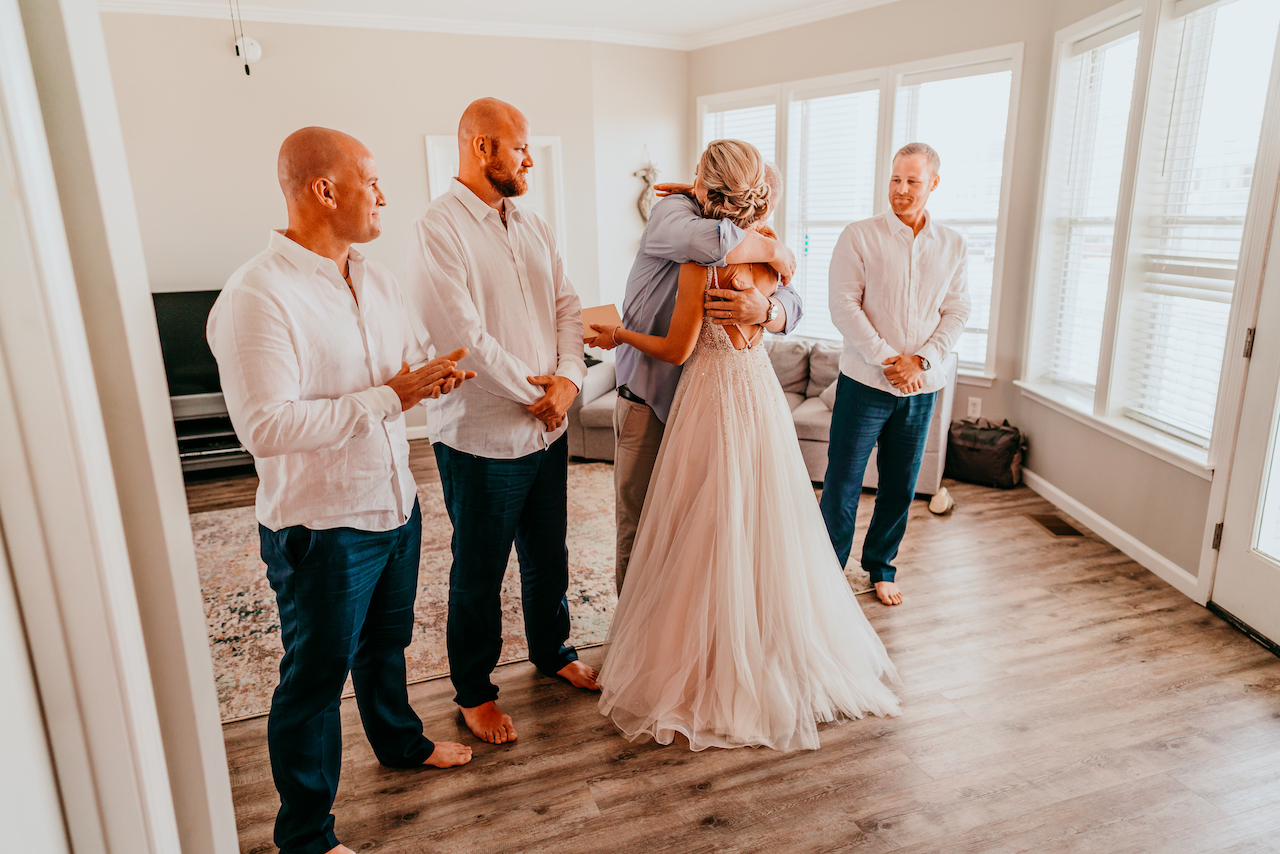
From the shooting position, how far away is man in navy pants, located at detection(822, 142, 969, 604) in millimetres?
2717

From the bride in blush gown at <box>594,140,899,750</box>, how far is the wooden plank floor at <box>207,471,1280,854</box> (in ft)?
0.31

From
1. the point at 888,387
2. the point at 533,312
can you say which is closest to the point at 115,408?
the point at 533,312

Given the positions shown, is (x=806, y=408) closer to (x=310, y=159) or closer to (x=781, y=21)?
(x=781, y=21)

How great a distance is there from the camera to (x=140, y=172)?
180 inches

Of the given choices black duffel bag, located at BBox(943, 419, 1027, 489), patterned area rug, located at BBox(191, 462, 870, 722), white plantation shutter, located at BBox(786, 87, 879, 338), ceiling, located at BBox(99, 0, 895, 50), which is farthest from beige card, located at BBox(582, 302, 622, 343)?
ceiling, located at BBox(99, 0, 895, 50)

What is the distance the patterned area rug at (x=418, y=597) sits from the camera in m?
2.56

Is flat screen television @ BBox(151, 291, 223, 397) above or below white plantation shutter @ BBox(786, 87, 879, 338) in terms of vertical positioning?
below

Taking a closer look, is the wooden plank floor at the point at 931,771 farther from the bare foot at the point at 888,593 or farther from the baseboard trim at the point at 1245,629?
the bare foot at the point at 888,593

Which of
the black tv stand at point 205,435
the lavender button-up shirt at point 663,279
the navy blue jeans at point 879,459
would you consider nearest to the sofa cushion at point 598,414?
the navy blue jeans at point 879,459

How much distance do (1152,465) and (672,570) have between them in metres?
2.33

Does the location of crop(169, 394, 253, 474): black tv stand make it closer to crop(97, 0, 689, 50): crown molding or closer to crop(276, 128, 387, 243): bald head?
crop(97, 0, 689, 50): crown molding

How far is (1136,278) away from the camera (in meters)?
3.32

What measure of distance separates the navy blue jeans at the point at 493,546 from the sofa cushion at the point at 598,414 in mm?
2387

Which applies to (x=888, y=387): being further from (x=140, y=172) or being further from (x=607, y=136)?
(x=140, y=172)
